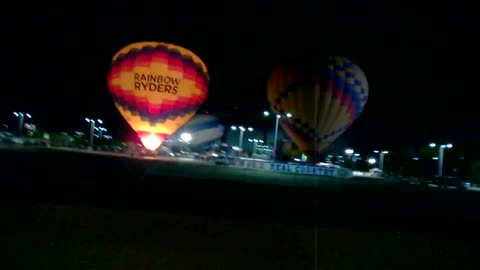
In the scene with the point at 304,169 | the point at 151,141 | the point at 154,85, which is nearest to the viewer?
the point at 304,169

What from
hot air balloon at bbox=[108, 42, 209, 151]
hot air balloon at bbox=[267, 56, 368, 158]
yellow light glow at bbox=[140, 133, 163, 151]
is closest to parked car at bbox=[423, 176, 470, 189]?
hot air balloon at bbox=[267, 56, 368, 158]

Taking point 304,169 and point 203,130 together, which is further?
point 203,130

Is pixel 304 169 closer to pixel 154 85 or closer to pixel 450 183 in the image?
pixel 154 85

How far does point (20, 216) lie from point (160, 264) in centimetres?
355

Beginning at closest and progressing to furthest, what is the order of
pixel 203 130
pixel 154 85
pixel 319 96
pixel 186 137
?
pixel 154 85
pixel 319 96
pixel 186 137
pixel 203 130

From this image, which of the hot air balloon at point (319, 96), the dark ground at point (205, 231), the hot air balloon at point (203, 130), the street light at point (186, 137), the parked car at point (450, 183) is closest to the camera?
the dark ground at point (205, 231)

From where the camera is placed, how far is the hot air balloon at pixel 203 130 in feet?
254

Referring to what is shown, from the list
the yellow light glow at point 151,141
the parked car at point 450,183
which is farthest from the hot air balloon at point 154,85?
the parked car at point 450,183

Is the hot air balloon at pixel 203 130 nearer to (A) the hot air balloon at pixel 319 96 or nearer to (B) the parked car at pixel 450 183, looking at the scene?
(A) the hot air balloon at pixel 319 96

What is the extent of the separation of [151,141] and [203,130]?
139 ft

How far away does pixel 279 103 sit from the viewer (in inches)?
1746

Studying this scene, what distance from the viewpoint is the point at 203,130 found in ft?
269

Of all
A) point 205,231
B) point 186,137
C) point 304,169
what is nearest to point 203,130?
point 186,137

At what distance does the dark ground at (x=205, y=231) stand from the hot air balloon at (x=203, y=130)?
5814 centimetres
